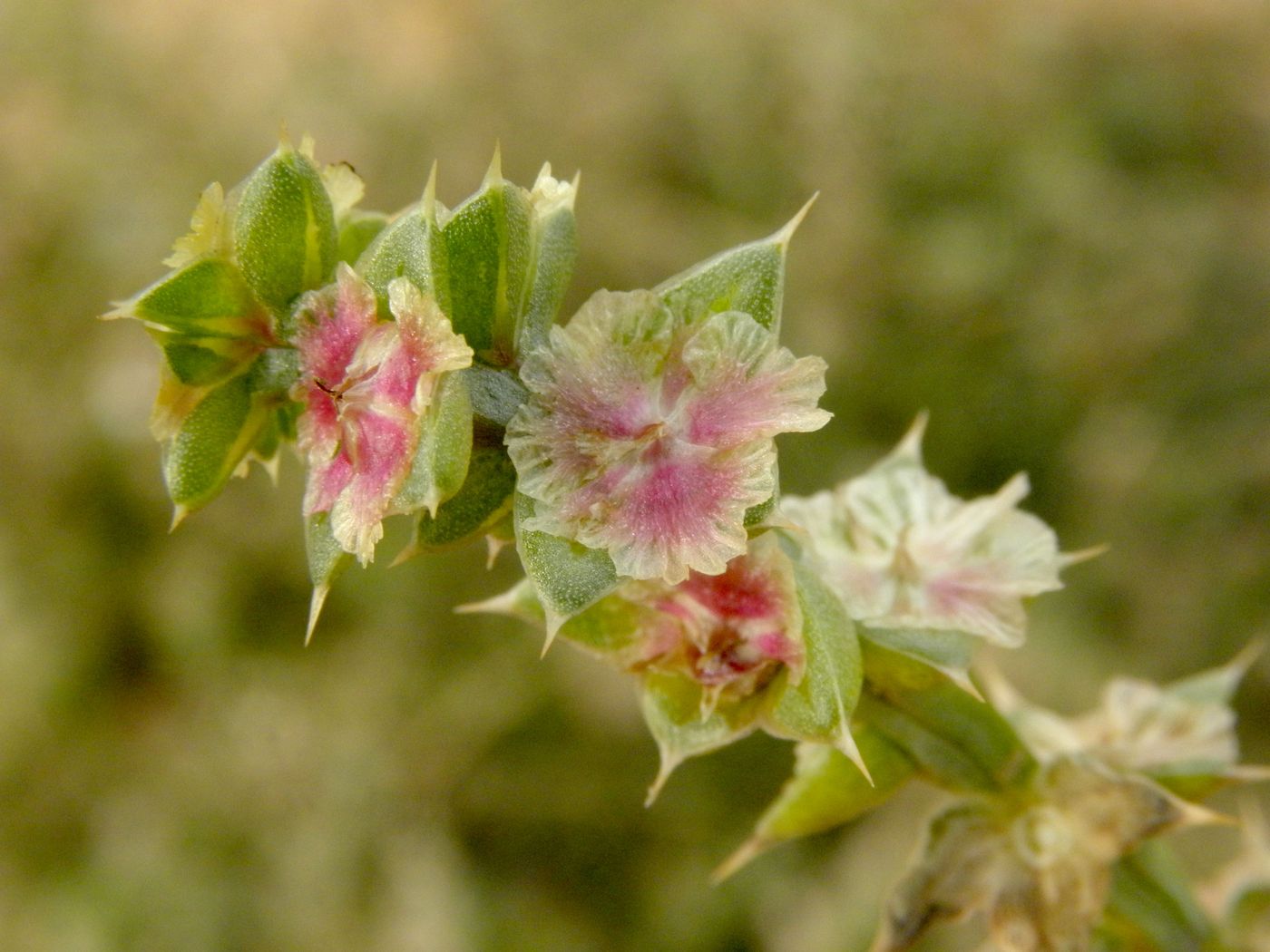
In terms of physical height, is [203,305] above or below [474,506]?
above

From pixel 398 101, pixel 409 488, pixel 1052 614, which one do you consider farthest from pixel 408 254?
pixel 398 101

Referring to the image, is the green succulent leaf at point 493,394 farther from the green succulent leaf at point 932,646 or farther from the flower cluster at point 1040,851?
the flower cluster at point 1040,851

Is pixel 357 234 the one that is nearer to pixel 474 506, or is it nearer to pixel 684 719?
pixel 474 506

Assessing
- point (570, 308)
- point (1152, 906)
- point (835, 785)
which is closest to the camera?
point (835, 785)

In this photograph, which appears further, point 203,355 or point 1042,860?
point 1042,860

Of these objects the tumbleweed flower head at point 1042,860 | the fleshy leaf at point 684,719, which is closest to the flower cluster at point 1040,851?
the tumbleweed flower head at point 1042,860

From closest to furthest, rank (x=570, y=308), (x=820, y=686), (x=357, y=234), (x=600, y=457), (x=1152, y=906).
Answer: (x=600, y=457) → (x=820, y=686) → (x=357, y=234) → (x=1152, y=906) → (x=570, y=308)

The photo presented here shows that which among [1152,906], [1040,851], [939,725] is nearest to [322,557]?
[939,725]

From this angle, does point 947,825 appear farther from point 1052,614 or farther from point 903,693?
point 1052,614
